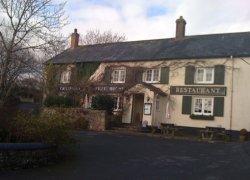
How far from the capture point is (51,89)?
3856 cm

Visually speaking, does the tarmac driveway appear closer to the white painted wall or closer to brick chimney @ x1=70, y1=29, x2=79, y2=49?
the white painted wall

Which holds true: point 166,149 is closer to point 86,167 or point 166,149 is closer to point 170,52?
point 86,167

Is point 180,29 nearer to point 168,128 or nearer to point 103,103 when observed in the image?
point 103,103

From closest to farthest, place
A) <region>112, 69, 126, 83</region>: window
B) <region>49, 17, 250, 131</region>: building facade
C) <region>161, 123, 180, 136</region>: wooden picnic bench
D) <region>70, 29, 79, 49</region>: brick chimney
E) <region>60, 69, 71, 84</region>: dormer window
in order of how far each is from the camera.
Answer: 1. <region>49, 17, 250, 131</region>: building facade
2. <region>161, 123, 180, 136</region>: wooden picnic bench
3. <region>112, 69, 126, 83</region>: window
4. <region>60, 69, 71, 84</region>: dormer window
5. <region>70, 29, 79, 49</region>: brick chimney

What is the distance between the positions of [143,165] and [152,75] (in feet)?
64.4

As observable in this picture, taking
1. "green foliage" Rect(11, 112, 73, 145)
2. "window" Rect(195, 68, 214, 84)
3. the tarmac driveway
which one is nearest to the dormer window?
"window" Rect(195, 68, 214, 84)

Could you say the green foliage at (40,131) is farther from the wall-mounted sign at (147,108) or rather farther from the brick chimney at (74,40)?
the brick chimney at (74,40)

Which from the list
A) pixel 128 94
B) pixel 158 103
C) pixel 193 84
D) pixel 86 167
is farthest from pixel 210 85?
pixel 86 167

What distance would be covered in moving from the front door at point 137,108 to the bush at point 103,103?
2.09 m

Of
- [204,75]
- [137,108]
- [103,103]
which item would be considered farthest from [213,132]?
[103,103]

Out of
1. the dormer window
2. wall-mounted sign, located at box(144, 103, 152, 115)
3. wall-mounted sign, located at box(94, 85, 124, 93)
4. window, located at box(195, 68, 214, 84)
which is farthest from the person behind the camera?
the dormer window

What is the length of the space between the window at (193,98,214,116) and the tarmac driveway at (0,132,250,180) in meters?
10.7

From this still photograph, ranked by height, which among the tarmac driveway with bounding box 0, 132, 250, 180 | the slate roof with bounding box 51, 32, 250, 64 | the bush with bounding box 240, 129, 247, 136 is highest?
the slate roof with bounding box 51, 32, 250, 64

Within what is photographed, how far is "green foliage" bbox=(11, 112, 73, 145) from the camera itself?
13117 mm
